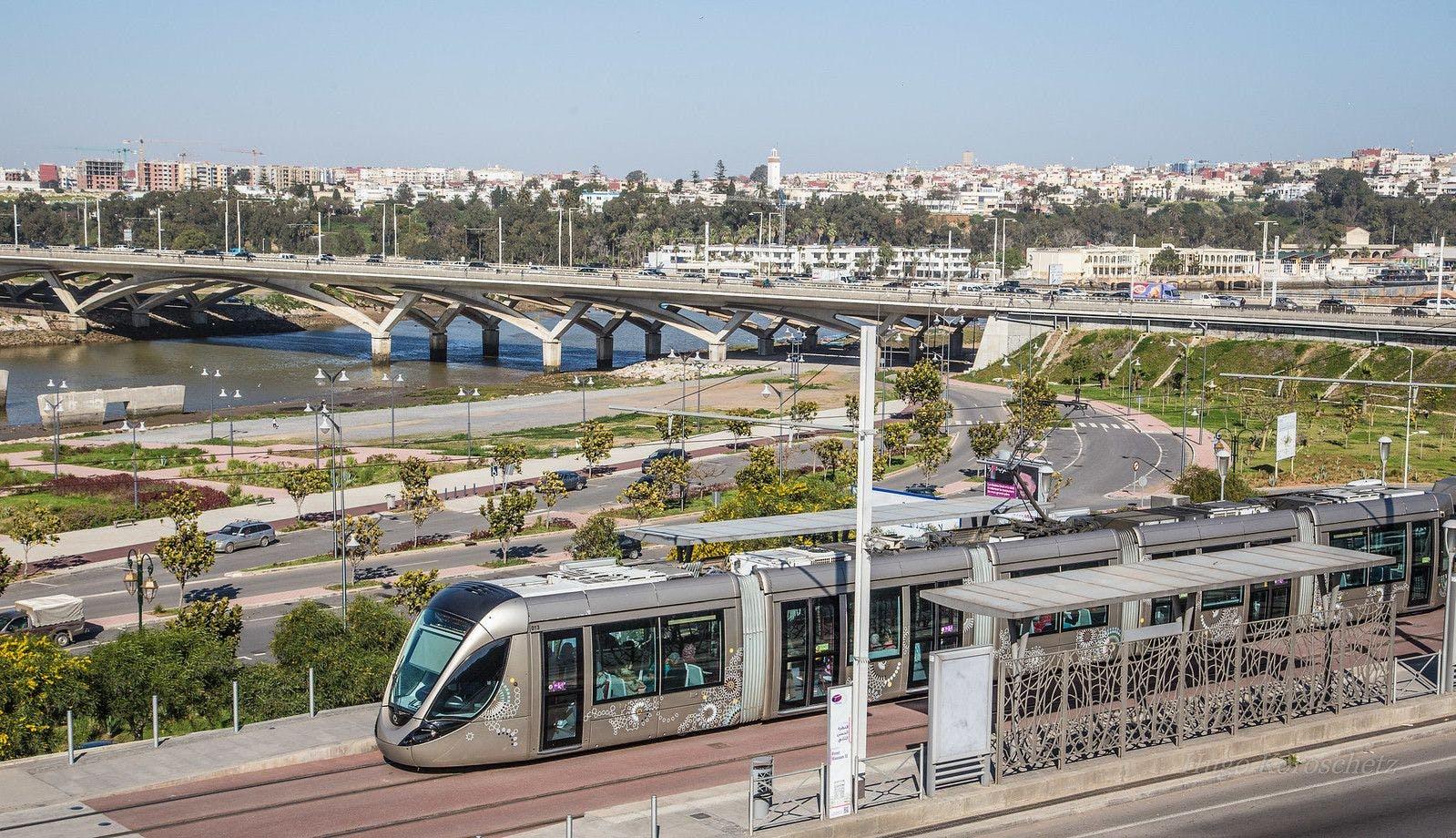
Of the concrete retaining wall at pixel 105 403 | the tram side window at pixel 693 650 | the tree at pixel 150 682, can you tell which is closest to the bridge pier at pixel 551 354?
the concrete retaining wall at pixel 105 403

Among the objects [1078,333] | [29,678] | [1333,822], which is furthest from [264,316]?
[1333,822]

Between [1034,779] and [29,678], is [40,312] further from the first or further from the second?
[1034,779]

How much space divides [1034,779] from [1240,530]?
31.3ft

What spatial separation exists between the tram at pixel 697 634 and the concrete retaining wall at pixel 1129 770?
2.43 m

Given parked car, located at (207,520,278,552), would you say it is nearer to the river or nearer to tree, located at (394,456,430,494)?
tree, located at (394,456,430,494)

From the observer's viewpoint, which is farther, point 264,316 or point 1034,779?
point 264,316

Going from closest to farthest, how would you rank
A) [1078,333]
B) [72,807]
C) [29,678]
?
[72,807] < [29,678] < [1078,333]

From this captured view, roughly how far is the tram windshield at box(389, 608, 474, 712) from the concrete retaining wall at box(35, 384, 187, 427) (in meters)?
57.0

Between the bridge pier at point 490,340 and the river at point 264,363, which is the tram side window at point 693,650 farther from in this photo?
Result: the bridge pier at point 490,340

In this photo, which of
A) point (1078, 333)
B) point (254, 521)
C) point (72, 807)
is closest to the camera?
point (72, 807)

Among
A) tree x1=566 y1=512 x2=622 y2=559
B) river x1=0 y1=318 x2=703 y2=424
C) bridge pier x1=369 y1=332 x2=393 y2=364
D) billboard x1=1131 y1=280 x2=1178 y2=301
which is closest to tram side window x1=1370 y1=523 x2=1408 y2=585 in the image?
tree x1=566 y1=512 x2=622 y2=559

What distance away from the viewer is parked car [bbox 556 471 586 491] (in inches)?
2056

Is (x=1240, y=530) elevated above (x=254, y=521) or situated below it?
above

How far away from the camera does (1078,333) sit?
88.5 meters
